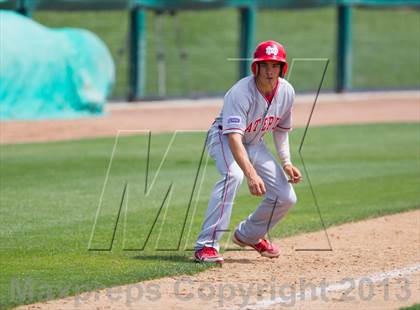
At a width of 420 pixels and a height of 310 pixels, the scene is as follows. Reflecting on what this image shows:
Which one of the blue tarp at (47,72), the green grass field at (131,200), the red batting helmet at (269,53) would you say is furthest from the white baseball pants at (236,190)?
the blue tarp at (47,72)

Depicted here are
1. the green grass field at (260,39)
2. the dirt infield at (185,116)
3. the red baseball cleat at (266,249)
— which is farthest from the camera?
the green grass field at (260,39)

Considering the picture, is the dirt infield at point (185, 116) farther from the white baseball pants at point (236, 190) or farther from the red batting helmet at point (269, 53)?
the red batting helmet at point (269, 53)

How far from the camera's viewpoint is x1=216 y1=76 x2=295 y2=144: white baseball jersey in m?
8.33

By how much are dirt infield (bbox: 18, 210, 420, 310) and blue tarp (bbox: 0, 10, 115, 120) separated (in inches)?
580

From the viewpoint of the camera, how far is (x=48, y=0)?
28547 millimetres

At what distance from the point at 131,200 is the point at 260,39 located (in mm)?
28141

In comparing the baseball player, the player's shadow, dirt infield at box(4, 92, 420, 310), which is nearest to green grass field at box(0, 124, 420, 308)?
the player's shadow

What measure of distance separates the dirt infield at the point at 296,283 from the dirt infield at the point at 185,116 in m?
11.2

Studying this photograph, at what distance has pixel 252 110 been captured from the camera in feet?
27.7

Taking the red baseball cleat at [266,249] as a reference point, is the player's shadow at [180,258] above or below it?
below

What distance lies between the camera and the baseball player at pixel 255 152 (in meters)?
8.29

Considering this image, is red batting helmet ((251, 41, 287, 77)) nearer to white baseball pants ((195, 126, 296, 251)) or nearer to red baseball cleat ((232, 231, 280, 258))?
white baseball pants ((195, 126, 296, 251))

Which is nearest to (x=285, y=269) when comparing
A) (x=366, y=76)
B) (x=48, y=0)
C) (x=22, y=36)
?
(x=22, y=36)

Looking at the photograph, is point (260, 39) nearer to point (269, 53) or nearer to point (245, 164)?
point (269, 53)
